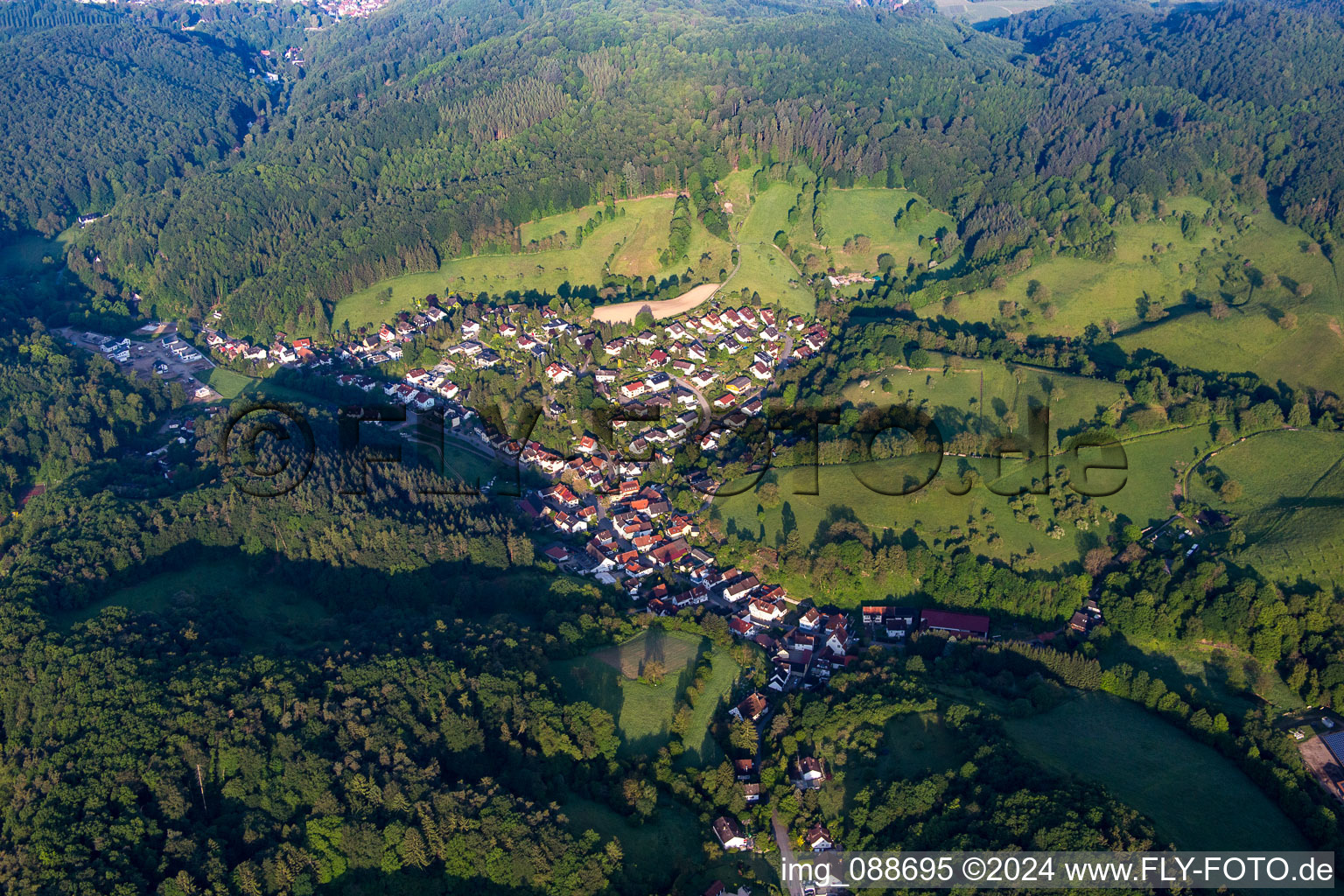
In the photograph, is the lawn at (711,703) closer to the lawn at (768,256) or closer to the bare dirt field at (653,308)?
the bare dirt field at (653,308)

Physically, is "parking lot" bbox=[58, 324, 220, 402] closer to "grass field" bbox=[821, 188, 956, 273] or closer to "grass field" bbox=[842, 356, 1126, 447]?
"grass field" bbox=[842, 356, 1126, 447]

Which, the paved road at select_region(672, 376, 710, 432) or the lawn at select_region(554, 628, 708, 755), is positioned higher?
the paved road at select_region(672, 376, 710, 432)

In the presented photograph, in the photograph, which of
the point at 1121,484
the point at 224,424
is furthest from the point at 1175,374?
the point at 224,424

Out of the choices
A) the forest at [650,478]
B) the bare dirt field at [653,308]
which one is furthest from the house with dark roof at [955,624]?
the bare dirt field at [653,308]

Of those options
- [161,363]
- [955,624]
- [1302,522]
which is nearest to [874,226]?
[1302,522]

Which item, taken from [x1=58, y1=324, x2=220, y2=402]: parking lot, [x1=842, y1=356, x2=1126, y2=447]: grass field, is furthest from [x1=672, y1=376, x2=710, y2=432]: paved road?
[x1=58, y1=324, x2=220, y2=402]: parking lot

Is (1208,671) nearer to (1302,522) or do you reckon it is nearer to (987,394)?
(1302,522)
